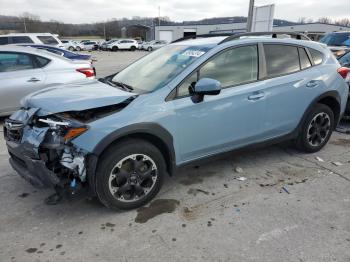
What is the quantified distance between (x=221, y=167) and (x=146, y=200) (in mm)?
1308

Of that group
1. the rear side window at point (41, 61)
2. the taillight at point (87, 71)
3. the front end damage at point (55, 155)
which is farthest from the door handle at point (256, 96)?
the rear side window at point (41, 61)

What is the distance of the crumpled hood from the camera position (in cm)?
309

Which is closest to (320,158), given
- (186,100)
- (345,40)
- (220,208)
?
(220,208)

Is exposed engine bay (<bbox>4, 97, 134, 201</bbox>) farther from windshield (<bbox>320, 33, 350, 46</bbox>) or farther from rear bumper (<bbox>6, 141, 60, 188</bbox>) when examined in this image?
windshield (<bbox>320, 33, 350, 46</bbox>)

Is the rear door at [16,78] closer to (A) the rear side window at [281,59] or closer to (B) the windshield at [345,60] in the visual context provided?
(A) the rear side window at [281,59]

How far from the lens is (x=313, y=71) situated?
4.38m

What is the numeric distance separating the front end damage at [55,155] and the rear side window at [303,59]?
116 inches

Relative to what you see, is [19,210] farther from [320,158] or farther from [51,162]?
[320,158]

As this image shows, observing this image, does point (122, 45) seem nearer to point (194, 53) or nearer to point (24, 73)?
point (24, 73)

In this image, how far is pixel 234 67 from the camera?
3771 mm

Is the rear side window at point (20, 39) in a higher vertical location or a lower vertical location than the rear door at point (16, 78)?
higher

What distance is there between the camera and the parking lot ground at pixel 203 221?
2.70 metres

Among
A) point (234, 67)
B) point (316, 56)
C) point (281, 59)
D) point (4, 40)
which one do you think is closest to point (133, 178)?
point (234, 67)

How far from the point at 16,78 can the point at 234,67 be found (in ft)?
14.2
